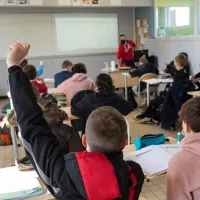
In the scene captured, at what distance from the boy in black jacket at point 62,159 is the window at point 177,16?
650 centimetres

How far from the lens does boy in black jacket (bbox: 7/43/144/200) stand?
88 cm

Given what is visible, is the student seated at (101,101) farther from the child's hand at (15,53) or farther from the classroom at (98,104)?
the child's hand at (15,53)

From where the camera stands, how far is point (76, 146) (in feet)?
7.35

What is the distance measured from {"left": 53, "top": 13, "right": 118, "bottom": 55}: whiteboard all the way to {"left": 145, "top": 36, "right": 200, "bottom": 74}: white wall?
1.21 m

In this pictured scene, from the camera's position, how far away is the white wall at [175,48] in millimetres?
6168

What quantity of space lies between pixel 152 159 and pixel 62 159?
3.38 ft

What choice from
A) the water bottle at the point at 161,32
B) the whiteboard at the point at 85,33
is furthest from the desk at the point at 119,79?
the whiteboard at the point at 85,33

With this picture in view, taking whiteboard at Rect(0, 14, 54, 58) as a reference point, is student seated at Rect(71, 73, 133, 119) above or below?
below

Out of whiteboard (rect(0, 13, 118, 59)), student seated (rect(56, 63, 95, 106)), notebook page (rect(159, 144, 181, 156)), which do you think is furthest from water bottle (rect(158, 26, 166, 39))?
notebook page (rect(159, 144, 181, 156))

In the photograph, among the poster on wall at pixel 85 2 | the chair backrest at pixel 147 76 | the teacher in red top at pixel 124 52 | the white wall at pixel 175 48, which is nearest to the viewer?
the chair backrest at pixel 147 76

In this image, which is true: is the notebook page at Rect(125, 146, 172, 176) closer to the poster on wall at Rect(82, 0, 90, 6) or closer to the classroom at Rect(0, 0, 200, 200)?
the classroom at Rect(0, 0, 200, 200)

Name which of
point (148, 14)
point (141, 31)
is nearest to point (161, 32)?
point (148, 14)

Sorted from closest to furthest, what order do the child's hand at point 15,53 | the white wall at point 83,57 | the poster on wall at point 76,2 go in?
the child's hand at point 15,53
the poster on wall at point 76,2
the white wall at point 83,57

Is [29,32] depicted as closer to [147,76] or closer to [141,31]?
[141,31]
